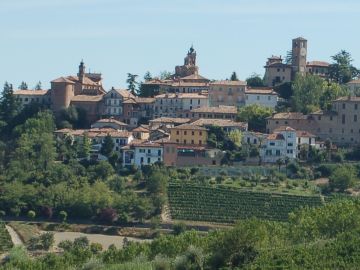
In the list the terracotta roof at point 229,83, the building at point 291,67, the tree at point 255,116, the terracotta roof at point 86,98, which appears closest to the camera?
the tree at point 255,116

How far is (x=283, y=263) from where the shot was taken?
44125mm

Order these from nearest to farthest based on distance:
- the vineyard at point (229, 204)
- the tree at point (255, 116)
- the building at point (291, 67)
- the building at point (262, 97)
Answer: the vineyard at point (229, 204) < the tree at point (255, 116) < the building at point (262, 97) < the building at point (291, 67)

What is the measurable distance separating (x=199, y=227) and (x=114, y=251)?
16189 millimetres

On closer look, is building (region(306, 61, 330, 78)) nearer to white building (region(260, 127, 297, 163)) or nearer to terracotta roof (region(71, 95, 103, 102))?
A: terracotta roof (region(71, 95, 103, 102))

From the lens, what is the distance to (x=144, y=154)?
81.1m

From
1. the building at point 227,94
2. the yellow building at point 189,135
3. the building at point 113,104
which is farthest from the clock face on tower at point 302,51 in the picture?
the yellow building at point 189,135

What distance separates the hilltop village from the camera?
81.0 m

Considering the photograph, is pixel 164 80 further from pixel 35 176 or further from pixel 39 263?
pixel 39 263

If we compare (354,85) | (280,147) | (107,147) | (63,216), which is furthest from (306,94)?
(63,216)

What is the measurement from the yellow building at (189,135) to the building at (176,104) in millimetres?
8458

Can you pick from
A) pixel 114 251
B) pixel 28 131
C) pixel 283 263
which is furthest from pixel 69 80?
pixel 283 263

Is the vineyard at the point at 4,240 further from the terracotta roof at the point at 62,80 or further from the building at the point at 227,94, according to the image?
the building at the point at 227,94

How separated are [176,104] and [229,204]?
20.1m

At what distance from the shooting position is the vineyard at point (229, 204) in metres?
71.4
